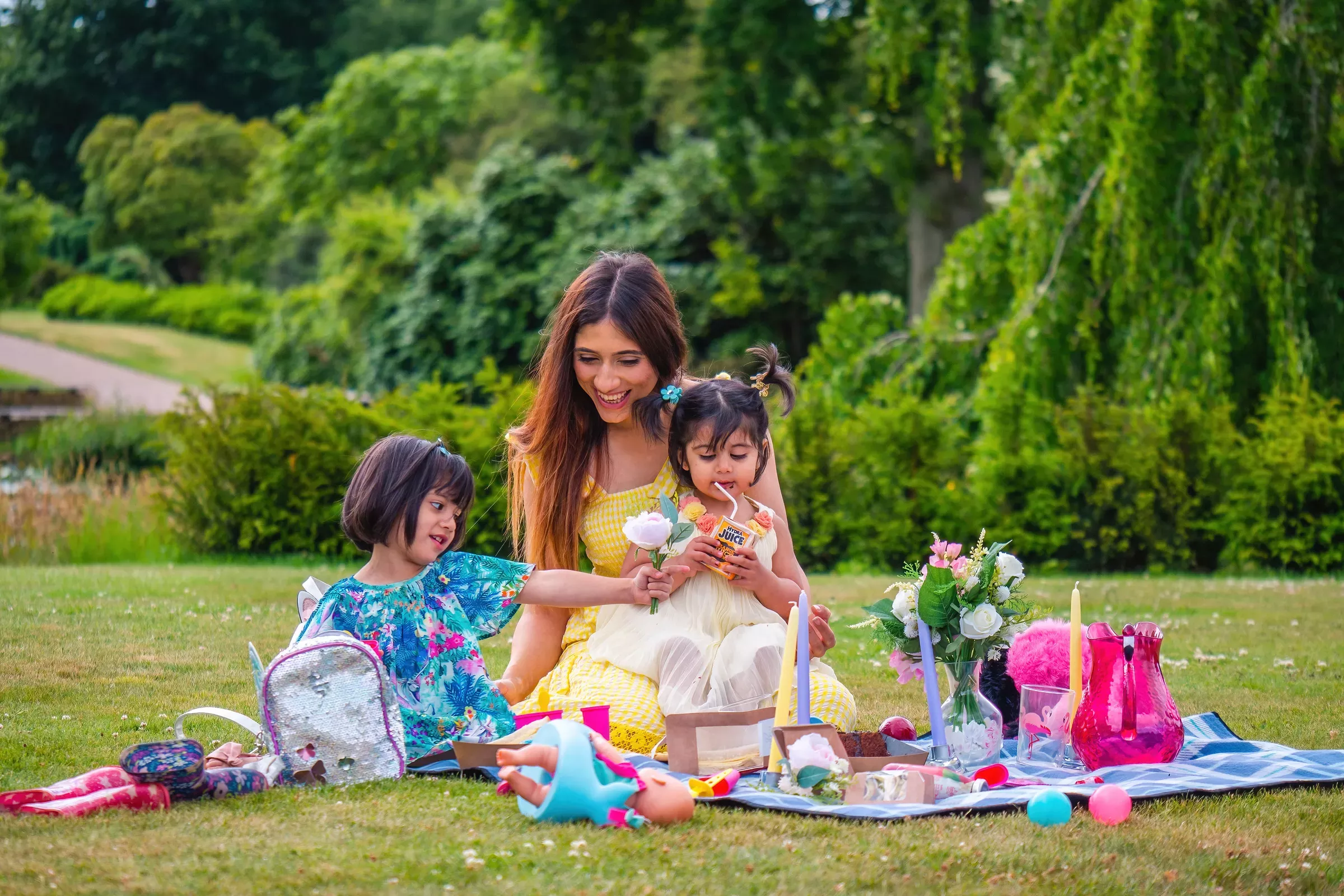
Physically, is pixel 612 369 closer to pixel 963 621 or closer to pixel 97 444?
pixel 963 621

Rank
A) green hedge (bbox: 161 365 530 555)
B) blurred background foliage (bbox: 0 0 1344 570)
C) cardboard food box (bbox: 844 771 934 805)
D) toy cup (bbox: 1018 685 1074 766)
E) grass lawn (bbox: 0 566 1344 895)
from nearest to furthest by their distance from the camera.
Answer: grass lawn (bbox: 0 566 1344 895) < cardboard food box (bbox: 844 771 934 805) < toy cup (bbox: 1018 685 1074 766) < blurred background foliage (bbox: 0 0 1344 570) < green hedge (bbox: 161 365 530 555)

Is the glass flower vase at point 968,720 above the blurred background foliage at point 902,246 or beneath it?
beneath

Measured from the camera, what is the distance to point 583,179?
1942cm

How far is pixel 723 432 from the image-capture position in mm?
3842

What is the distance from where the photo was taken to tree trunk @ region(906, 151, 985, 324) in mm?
14648

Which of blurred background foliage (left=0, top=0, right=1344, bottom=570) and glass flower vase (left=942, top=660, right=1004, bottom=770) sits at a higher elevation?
blurred background foliage (left=0, top=0, right=1344, bottom=570)

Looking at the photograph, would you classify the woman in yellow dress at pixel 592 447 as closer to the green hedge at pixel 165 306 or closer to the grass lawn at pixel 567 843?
the grass lawn at pixel 567 843

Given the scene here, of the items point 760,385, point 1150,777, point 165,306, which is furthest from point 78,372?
point 1150,777

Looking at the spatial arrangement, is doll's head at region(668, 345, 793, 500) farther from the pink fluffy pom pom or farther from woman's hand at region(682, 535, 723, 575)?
the pink fluffy pom pom

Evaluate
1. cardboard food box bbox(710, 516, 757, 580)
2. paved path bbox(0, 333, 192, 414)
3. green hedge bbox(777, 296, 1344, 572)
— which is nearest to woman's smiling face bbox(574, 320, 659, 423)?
cardboard food box bbox(710, 516, 757, 580)

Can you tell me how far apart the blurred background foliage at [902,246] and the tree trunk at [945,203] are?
3 centimetres

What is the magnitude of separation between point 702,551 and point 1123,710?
1201 millimetres

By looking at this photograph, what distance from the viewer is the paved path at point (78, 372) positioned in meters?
26.2

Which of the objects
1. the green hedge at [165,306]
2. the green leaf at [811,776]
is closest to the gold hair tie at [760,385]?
the green leaf at [811,776]
